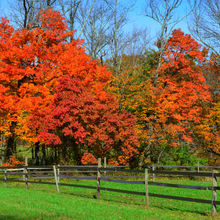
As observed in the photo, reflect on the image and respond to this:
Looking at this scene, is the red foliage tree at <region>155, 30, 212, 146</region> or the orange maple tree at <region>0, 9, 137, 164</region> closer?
the orange maple tree at <region>0, 9, 137, 164</region>

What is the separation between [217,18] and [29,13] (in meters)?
16.5

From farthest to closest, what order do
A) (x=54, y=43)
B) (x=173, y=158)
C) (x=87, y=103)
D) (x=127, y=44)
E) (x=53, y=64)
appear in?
1. (x=127, y=44)
2. (x=173, y=158)
3. (x=54, y=43)
4. (x=53, y=64)
5. (x=87, y=103)

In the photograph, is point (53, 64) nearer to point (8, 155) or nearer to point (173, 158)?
point (8, 155)

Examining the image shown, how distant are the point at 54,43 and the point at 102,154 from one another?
1039cm

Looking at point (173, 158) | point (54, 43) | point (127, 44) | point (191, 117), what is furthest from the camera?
point (127, 44)

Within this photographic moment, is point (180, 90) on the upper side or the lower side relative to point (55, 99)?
upper

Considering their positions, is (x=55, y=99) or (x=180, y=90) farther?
(x=180, y=90)

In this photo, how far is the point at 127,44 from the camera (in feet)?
129

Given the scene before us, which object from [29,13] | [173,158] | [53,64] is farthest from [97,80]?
[173,158]

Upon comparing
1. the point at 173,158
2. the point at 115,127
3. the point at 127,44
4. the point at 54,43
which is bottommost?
the point at 173,158

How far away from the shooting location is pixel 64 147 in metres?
28.2

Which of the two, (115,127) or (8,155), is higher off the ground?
(115,127)

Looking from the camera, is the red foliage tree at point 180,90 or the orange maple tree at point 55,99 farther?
the red foliage tree at point 180,90

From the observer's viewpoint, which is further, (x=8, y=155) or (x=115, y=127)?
(x=8, y=155)
